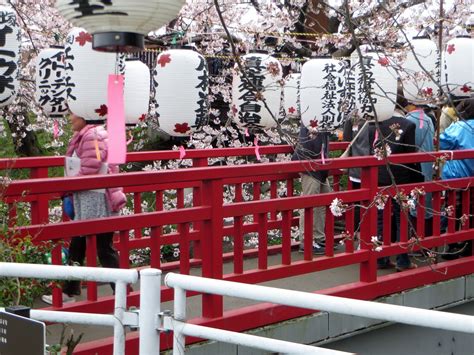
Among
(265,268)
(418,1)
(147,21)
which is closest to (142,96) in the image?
(265,268)

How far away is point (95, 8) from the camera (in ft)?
13.0

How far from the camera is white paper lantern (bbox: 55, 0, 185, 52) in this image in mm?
3947

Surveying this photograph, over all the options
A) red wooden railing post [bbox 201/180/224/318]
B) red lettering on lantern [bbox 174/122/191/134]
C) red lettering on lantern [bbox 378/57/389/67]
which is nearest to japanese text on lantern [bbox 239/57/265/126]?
red lettering on lantern [bbox 174/122/191/134]

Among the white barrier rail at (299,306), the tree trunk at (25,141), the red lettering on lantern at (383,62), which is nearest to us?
the white barrier rail at (299,306)

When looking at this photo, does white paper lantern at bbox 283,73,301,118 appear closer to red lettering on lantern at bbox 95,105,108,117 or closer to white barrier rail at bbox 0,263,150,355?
red lettering on lantern at bbox 95,105,108,117

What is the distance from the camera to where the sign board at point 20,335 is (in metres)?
2.98

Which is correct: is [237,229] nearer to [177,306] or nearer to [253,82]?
[253,82]

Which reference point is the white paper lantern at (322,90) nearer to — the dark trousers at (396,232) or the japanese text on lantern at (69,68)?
the dark trousers at (396,232)

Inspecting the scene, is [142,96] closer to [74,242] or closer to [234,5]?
[74,242]

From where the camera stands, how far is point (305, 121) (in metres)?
7.37

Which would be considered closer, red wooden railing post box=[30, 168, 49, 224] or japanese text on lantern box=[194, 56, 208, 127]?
red wooden railing post box=[30, 168, 49, 224]

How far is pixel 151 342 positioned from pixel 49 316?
22.1 inches

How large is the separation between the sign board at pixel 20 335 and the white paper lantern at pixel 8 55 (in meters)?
2.69

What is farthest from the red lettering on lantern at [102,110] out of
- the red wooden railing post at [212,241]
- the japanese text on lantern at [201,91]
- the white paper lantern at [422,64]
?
the white paper lantern at [422,64]
